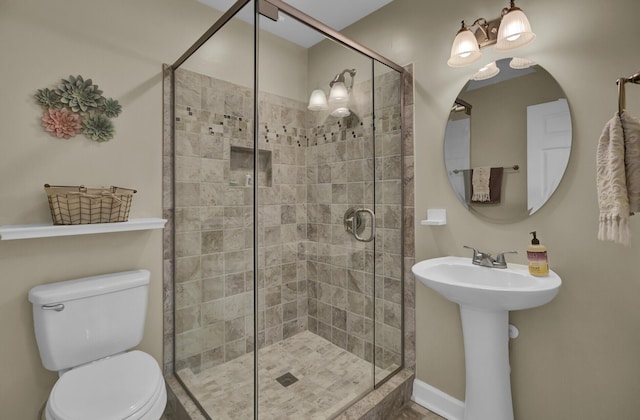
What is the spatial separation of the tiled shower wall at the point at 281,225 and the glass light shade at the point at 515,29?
66 cm

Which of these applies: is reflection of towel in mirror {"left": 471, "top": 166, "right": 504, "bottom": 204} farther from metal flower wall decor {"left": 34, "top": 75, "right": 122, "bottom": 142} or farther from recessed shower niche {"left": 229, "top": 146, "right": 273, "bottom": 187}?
metal flower wall decor {"left": 34, "top": 75, "right": 122, "bottom": 142}

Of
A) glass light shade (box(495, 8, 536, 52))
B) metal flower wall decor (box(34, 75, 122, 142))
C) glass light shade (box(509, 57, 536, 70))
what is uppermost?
glass light shade (box(495, 8, 536, 52))

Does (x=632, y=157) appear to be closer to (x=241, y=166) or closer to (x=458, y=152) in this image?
(x=458, y=152)

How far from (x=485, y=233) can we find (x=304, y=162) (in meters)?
1.20

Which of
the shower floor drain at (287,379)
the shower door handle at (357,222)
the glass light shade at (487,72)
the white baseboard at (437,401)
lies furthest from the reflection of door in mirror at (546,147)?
the shower floor drain at (287,379)

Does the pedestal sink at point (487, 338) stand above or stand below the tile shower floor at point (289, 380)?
above

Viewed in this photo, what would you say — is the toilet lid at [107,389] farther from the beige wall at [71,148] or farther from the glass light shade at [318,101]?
the glass light shade at [318,101]

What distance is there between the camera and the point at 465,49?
1.59 meters

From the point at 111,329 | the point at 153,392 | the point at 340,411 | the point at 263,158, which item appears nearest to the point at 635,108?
the point at 263,158

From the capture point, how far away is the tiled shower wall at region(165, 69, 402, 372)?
5.27 feet

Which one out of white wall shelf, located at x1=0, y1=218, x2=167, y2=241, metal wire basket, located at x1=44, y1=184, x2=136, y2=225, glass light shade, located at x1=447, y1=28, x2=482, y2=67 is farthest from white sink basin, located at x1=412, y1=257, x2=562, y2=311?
metal wire basket, located at x1=44, y1=184, x2=136, y2=225

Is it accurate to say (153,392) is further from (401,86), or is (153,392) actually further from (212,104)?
(401,86)

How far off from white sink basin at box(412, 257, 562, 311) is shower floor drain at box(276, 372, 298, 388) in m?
1.13

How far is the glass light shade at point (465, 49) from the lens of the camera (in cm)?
158
